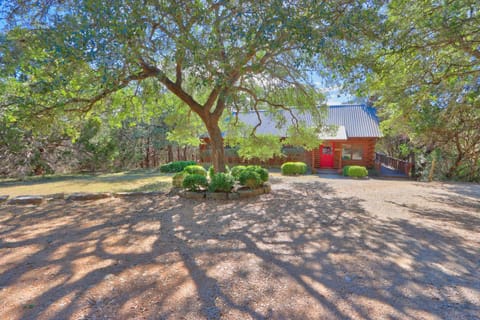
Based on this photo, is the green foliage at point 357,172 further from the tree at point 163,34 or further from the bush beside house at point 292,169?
the tree at point 163,34

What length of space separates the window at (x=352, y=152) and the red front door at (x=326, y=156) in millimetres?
1008

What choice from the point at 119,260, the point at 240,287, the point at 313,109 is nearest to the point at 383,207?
the point at 313,109

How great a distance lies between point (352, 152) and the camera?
1730 cm

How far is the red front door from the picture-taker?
57.0ft

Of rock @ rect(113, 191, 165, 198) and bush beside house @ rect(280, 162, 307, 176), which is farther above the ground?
bush beside house @ rect(280, 162, 307, 176)

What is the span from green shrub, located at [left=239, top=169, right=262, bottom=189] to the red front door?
11.3m

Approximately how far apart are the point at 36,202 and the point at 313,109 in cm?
950

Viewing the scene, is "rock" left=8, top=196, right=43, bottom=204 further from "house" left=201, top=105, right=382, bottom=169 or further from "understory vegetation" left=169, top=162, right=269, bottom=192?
"house" left=201, top=105, right=382, bottom=169

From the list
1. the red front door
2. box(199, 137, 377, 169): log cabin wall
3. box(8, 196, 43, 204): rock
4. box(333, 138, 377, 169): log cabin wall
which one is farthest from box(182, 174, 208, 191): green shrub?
the red front door

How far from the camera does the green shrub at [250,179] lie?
7.49 m

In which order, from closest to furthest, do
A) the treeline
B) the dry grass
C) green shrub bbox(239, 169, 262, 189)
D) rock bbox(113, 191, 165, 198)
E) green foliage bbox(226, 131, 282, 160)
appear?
1. green shrub bbox(239, 169, 262, 189)
2. rock bbox(113, 191, 165, 198)
3. the dry grass
4. green foliage bbox(226, 131, 282, 160)
5. the treeline

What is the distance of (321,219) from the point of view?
5.30 metres

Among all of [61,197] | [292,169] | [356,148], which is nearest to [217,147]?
[61,197]

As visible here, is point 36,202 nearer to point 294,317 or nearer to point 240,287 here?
point 240,287
